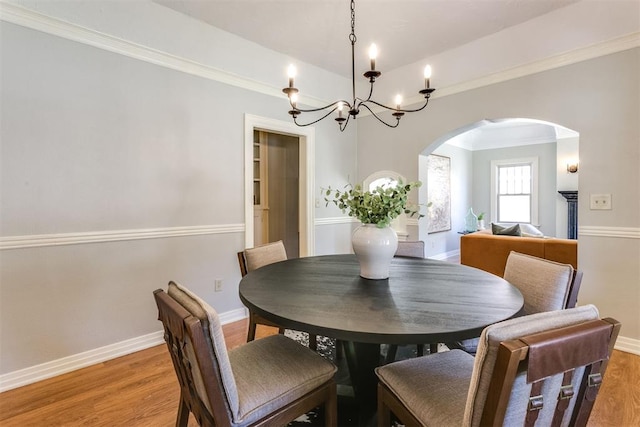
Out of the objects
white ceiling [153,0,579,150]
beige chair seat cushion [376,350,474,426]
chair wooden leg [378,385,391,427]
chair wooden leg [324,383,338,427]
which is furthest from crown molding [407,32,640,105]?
chair wooden leg [324,383,338,427]

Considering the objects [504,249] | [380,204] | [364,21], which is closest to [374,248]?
[380,204]

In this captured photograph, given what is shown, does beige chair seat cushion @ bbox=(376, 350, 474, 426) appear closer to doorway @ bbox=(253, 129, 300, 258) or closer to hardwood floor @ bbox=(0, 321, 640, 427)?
hardwood floor @ bbox=(0, 321, 640, 427)

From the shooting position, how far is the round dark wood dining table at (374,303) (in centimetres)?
106

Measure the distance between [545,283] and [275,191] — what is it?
351 centimetres

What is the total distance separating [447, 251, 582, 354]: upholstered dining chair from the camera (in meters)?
1.51

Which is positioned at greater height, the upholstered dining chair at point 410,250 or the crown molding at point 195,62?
the crown molding at point 195,62

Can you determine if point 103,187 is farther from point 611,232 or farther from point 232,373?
point 611,232

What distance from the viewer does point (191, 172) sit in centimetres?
277

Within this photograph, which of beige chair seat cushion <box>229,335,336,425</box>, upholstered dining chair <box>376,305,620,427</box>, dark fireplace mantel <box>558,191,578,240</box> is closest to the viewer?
upholstered dining chair <box>376,305,620,427</box>

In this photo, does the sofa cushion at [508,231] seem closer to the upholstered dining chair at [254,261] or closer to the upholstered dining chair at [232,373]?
the upholstered dining chair at [254,261]

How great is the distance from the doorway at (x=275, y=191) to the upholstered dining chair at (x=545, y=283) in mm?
2992

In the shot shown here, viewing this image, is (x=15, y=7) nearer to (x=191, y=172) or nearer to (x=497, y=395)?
(x=191, y=172)

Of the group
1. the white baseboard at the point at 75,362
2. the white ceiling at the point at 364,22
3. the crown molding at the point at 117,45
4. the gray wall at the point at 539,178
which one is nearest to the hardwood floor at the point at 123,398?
the white baseboard at the point at 75,362

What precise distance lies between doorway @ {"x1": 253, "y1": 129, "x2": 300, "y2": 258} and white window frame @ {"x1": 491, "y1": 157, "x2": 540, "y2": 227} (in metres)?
4.89
